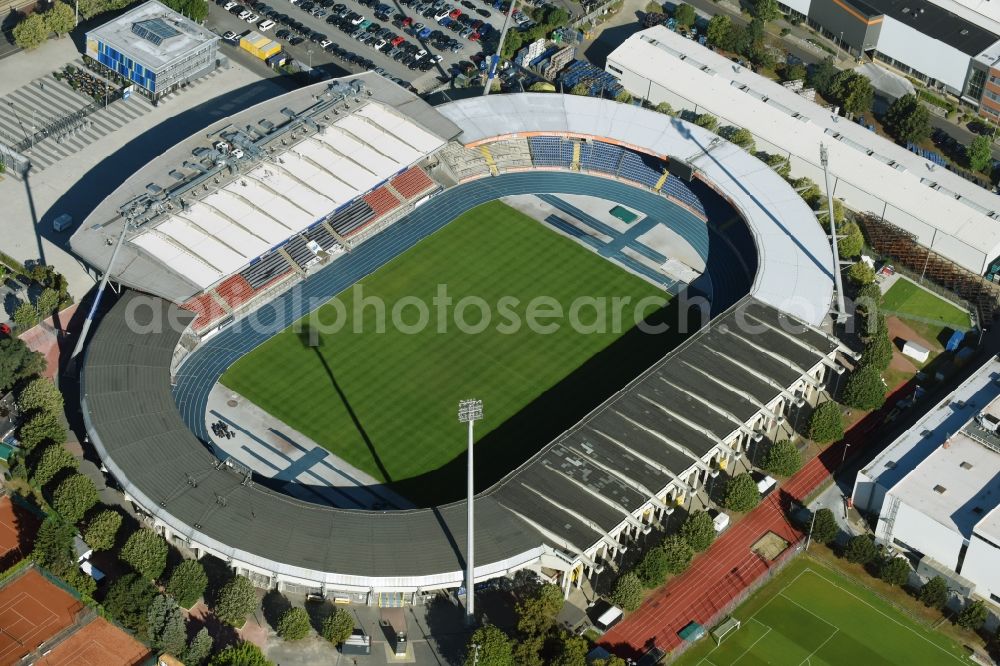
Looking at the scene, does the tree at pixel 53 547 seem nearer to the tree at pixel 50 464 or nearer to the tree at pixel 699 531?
the tree at pixel 50 464

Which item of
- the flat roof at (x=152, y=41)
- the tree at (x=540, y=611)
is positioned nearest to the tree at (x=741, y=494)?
the tree at (x=540, y=611)

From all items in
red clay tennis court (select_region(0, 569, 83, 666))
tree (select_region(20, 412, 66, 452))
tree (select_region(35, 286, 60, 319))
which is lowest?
red clay tennis court (select_region(0, 569, 83, 666))

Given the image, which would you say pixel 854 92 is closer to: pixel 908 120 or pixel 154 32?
pixel 908 120

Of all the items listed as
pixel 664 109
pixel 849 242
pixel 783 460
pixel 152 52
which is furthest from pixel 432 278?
pixel 152 52

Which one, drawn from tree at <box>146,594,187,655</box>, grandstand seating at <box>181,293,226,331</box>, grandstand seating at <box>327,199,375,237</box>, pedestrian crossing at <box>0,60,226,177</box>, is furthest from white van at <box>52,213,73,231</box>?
tree at <box>146,594,187,655</box>

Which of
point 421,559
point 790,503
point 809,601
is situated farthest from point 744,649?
point 421,559

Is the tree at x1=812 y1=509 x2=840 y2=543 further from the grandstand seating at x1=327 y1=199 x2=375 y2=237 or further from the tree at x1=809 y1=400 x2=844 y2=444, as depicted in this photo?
the grandstand seating at x1=327 y1=199 x2=375 y2=237
